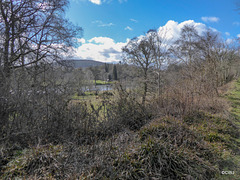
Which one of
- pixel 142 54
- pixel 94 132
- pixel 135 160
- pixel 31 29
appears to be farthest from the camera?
pixel 142 54

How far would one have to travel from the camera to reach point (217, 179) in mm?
2869

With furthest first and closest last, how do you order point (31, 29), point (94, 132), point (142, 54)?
point (142, 54) → point (31, 29) → point (94, 132)

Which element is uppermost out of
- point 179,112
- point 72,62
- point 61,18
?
point 61,18

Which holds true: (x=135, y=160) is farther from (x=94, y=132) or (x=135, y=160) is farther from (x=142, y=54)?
(x=142, y=54)

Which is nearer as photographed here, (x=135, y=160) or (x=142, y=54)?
(x=135, y=160)

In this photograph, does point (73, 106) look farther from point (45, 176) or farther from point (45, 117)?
point (45, 176)

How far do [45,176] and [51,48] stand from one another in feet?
33.6

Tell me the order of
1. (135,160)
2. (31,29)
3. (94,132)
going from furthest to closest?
(31,29) → (94,132) → (135,160)

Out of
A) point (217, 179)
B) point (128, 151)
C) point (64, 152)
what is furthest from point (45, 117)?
point (217, 179)

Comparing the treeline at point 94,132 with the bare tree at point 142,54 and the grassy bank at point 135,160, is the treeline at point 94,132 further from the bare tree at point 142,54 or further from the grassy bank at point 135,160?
the bare tree at point 142,54

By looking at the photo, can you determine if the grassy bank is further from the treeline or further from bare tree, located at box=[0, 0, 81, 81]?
bare tree, located at box=[0, 0, 81, 81]

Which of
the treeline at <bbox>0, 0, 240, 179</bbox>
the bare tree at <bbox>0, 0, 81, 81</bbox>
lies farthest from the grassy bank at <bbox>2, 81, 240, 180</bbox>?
the bare tree at <bbox>0, 0, 81, 81</bbox>

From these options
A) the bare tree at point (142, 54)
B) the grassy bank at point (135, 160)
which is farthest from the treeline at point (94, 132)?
the bare tree at point (142, 54)

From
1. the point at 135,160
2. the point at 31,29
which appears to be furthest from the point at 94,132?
the point at 31,29
